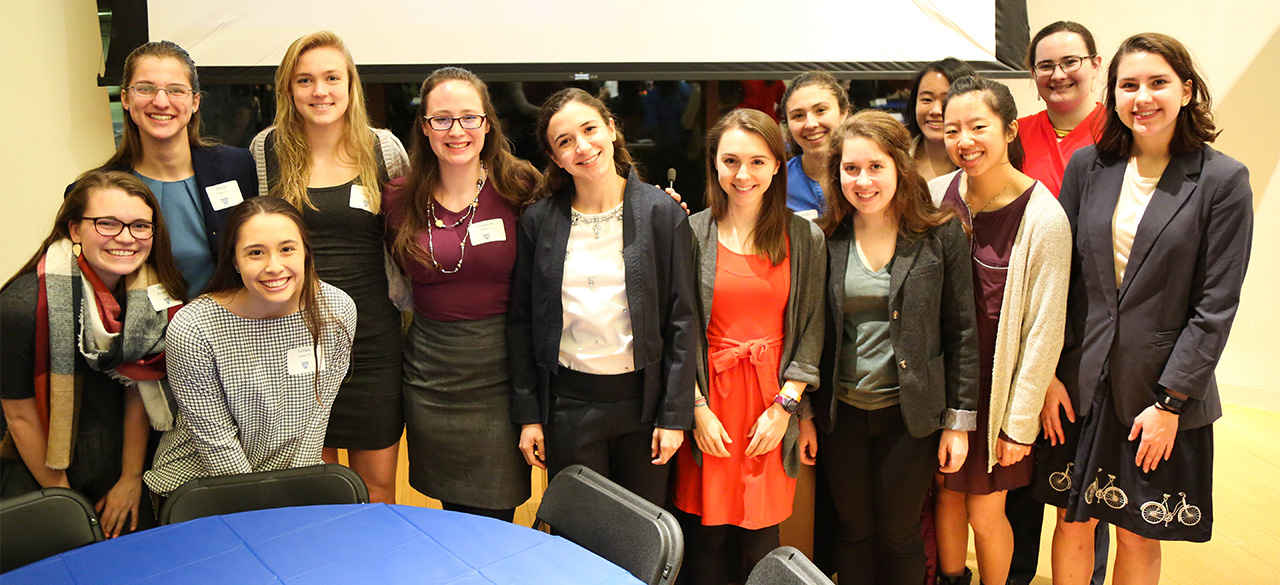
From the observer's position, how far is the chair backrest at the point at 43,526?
1782 millimetres

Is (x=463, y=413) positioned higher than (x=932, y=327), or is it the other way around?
(x=932, y=327)

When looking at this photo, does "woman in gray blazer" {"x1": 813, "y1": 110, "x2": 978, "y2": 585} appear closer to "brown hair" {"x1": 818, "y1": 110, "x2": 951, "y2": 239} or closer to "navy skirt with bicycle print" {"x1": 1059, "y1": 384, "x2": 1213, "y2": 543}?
"brown hair" {"x1": 818, "y1": 110, "x2": 951, "y2": 239}

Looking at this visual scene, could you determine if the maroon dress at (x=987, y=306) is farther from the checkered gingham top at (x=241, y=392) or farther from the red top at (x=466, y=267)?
the checkered gingham top at (x=241, y=392)

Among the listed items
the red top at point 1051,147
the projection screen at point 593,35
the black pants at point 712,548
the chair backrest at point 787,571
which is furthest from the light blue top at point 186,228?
the red top at point 1051,147

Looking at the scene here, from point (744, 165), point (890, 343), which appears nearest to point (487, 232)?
point (744, 165)

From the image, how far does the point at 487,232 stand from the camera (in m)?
2.34

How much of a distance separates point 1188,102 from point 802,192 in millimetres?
1097

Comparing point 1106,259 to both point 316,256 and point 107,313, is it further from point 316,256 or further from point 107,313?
point 107,313

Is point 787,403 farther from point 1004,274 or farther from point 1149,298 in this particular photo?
point 1149,298

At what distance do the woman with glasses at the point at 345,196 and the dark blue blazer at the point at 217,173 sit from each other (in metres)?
0.04

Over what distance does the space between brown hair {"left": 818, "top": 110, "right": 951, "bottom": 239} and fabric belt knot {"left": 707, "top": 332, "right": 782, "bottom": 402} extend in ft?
1.51

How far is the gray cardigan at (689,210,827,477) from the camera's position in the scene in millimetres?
2293

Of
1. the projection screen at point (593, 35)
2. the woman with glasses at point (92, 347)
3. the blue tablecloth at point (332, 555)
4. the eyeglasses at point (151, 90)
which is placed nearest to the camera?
the blue tablecloth at point (332, 555)

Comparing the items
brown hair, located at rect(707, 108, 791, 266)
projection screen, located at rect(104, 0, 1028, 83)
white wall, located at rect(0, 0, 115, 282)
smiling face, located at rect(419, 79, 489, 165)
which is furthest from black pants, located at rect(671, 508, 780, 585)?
white wall, located at rect(0, 0, 115, 282)
